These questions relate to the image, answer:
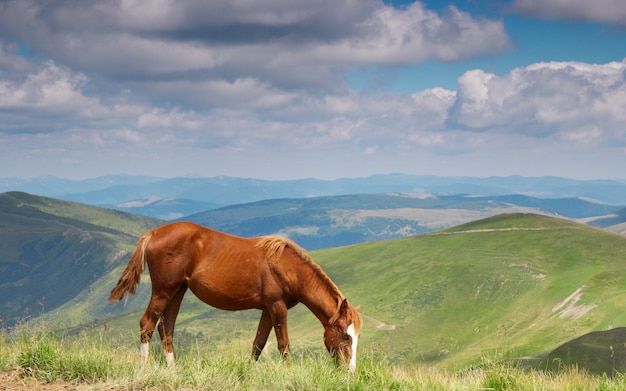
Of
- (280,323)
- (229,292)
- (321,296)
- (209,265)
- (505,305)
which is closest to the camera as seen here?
(280,323)

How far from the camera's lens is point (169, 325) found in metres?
12.9

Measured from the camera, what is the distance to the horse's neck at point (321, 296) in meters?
12.6

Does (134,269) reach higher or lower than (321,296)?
higher

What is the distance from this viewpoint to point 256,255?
12.7 m

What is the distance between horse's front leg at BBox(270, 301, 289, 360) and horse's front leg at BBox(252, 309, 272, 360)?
0.27 metres

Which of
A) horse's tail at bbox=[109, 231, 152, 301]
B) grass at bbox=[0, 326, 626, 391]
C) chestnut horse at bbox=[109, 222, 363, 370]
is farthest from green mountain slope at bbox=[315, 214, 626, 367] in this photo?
grass at bbox=[0, 326, 626, 391]

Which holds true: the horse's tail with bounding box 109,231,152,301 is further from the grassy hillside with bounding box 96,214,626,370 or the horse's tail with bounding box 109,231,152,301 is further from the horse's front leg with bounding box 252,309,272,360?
the grassy hillside with bounding box 96,214,626,370

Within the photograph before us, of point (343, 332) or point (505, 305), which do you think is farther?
point (505, 305)

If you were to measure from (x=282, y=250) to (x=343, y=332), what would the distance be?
2.33 meters

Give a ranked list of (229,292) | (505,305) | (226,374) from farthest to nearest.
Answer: (505,305)
(229,292)
(226,374)

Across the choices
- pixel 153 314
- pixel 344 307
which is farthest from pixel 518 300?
pixel 153 314

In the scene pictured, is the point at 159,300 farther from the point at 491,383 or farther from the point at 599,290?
the point at 599,290

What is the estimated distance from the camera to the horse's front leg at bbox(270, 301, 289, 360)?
1214 centimetres

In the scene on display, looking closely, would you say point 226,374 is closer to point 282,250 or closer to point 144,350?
point 144,350
